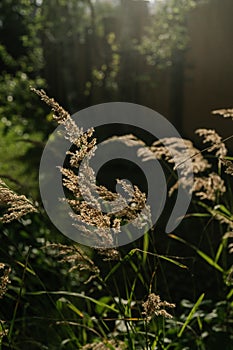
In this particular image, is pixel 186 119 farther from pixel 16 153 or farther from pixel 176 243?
pixel 176 243

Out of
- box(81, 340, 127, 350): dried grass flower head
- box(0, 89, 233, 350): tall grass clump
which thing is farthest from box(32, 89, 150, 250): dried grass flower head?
box(81, 340, 127, 350): dried grass flower head

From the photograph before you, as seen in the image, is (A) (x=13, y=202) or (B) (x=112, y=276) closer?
(A) (x=13, y=202)

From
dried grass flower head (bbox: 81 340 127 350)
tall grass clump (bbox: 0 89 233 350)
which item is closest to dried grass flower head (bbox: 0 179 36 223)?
tall grass clump (bbox: 0 89 233 350)

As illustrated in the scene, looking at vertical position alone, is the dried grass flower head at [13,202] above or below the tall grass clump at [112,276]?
above

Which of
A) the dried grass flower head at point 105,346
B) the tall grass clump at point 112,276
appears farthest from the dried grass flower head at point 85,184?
the dried grass flower head at point 105,346

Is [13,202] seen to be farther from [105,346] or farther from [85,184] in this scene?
[105,346]

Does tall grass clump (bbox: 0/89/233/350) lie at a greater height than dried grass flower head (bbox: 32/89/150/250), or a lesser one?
lesser

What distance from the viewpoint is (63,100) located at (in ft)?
27.6

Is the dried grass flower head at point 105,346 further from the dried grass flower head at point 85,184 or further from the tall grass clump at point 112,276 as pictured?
the dried grass flower head at point 85,184

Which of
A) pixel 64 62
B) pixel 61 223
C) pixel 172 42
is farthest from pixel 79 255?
pixel 64 62

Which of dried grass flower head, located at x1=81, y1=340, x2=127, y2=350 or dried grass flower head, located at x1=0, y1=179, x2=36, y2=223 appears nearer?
dried grass flower head, located at x1=0, y1=179, x2=36, y2=223

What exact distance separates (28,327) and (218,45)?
18.5ft

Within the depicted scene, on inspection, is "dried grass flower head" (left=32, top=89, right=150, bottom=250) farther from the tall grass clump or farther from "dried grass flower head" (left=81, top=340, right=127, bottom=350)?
"dried grass flower head" (left=81, top=340, right=127, bottom=350)

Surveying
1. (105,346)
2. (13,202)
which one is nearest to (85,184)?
(13,202)
